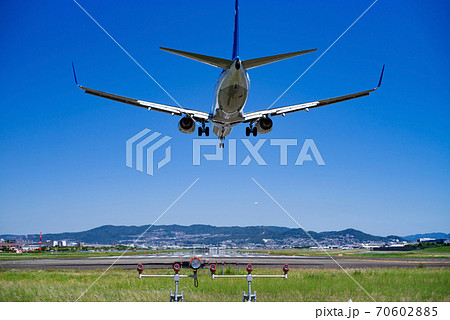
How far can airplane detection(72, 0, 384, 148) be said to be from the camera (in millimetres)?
24125

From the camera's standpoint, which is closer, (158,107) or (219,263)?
(158,107)

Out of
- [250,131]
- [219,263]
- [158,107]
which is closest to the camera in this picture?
[158,107]

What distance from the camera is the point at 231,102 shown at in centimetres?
2564

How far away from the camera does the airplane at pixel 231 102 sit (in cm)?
2412

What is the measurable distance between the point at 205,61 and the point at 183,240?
206 ft

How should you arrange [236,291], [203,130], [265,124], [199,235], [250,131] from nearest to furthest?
[236,291] < [265,124] < [250,131] < [203,130] < [199,235]

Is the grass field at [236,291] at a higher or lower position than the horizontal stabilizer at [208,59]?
lower

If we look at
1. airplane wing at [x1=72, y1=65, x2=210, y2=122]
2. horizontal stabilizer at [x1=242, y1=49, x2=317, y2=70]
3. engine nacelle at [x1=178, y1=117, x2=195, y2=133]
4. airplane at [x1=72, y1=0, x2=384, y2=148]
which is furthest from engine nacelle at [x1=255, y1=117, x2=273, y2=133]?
horizontal stabilizer at [x1=242, y1=49, x2=317, y2=70]

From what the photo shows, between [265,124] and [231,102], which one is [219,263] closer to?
[265,124]

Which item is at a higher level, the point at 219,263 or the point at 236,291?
the point at 236,291

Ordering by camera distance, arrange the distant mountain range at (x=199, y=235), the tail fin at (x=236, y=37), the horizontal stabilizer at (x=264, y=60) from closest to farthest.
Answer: the horizontal stabilizer at (x=264, y=60), the tail fin at (x=236, y=37), the distant mountain range at (x=199, y=235)

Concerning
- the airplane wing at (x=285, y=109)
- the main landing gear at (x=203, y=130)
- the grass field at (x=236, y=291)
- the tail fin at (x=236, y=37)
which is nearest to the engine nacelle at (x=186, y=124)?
the main landing gear at (x=203, y=130)

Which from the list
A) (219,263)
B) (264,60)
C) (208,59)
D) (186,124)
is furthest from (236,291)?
(219,263)

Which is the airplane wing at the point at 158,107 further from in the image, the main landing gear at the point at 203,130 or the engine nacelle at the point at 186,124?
the main landing gear at the point at 203,130
